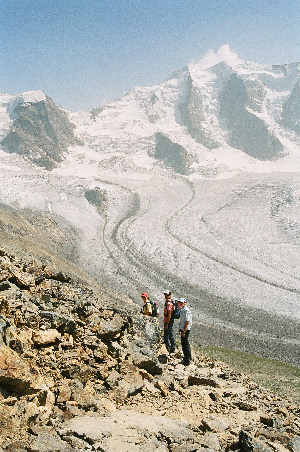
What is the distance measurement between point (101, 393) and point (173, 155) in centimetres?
9397

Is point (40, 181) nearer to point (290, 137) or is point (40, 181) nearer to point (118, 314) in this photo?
point (118, 314)

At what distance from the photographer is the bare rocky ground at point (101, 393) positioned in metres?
4.97

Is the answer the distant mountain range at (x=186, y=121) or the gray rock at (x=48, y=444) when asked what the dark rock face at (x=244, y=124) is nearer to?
the distant mountain range at (x=186, y=121)

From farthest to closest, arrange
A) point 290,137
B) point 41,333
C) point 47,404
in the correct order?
point 290,137 < point 41,333 < point 47,404

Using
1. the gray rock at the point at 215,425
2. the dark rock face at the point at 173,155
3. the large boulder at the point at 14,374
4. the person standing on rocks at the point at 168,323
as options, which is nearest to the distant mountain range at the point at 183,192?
the dark rock face at the point at 173,155

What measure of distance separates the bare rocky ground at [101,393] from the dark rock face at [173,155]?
284 feet

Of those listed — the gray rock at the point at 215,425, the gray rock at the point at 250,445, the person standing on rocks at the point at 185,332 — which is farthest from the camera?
the person standing on rocks at the point at 185,332

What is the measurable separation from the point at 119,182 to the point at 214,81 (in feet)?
275

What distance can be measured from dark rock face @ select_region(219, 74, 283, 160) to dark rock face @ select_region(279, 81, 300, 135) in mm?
10154

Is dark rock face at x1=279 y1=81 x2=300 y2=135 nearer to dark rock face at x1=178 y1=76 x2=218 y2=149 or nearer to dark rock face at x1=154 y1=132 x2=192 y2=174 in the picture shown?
dark rock face at x1=178 y1=76 x2=218 y2=149

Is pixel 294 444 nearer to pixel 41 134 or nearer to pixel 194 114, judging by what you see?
Answer: pixel 41 134

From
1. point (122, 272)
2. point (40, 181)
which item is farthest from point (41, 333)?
point (40, 181)

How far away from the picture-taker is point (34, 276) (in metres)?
10.2

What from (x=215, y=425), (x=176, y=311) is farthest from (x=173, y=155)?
(x=215, y=425)
